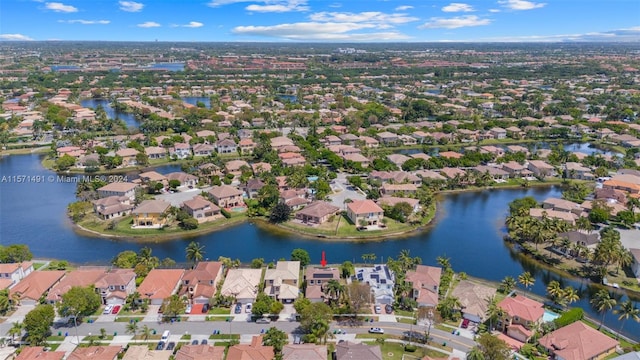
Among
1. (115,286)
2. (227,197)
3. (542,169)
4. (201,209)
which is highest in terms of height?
(227,197)

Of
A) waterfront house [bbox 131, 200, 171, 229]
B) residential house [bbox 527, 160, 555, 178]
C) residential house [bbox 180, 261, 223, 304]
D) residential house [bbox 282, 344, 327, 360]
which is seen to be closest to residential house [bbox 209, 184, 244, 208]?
waterfront house [bbox 131, 200, 171, 229]

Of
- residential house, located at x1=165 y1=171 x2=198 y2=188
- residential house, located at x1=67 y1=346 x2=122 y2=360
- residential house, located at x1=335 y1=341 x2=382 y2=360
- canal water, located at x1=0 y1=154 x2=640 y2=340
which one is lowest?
canal water, located at x1=0 y1=154 x2=640 y2=340

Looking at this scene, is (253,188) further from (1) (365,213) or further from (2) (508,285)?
(2) (508,285)

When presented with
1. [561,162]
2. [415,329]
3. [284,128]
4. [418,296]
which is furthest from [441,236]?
[284,128]

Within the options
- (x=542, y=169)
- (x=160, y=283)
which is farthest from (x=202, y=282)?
(x=542, y=169)

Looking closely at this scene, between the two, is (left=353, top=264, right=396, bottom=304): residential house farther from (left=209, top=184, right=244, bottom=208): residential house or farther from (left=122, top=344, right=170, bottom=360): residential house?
(left=209, top=184, right=244, bottom=208): residential house

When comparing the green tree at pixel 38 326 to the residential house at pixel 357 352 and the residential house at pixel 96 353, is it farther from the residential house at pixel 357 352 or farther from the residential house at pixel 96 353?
the residential house at pixel 357 352

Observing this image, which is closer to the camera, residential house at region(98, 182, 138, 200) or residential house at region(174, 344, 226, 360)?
residential house at region(174, 344, 226, 360)
